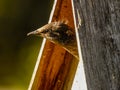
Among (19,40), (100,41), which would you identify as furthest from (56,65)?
(19,40)

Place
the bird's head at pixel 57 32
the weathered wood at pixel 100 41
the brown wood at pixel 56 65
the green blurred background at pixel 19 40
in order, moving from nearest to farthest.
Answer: the weathered wood at pixel 100 41 → the bird's head at pixel 57 32 → the brown wood at pixel 56 65 → the green blurred background at pixel 19 40

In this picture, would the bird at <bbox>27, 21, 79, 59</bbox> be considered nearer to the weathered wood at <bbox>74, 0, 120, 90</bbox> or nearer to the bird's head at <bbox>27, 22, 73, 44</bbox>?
the bird's head at <bbox>27, 22, 73, 44</bbox>

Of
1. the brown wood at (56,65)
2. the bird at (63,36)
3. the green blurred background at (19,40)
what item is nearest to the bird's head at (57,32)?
the bird at (63,36)

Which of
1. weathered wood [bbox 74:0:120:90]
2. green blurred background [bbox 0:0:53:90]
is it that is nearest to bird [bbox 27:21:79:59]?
weathered wood [bbox 74:0:120:90]

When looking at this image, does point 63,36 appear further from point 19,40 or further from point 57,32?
point 19,40

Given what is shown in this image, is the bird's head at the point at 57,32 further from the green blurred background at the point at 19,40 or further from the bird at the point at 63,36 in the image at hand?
the green blurred background at the point at 19,40

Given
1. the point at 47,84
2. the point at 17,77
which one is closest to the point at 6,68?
the point at 17,77
